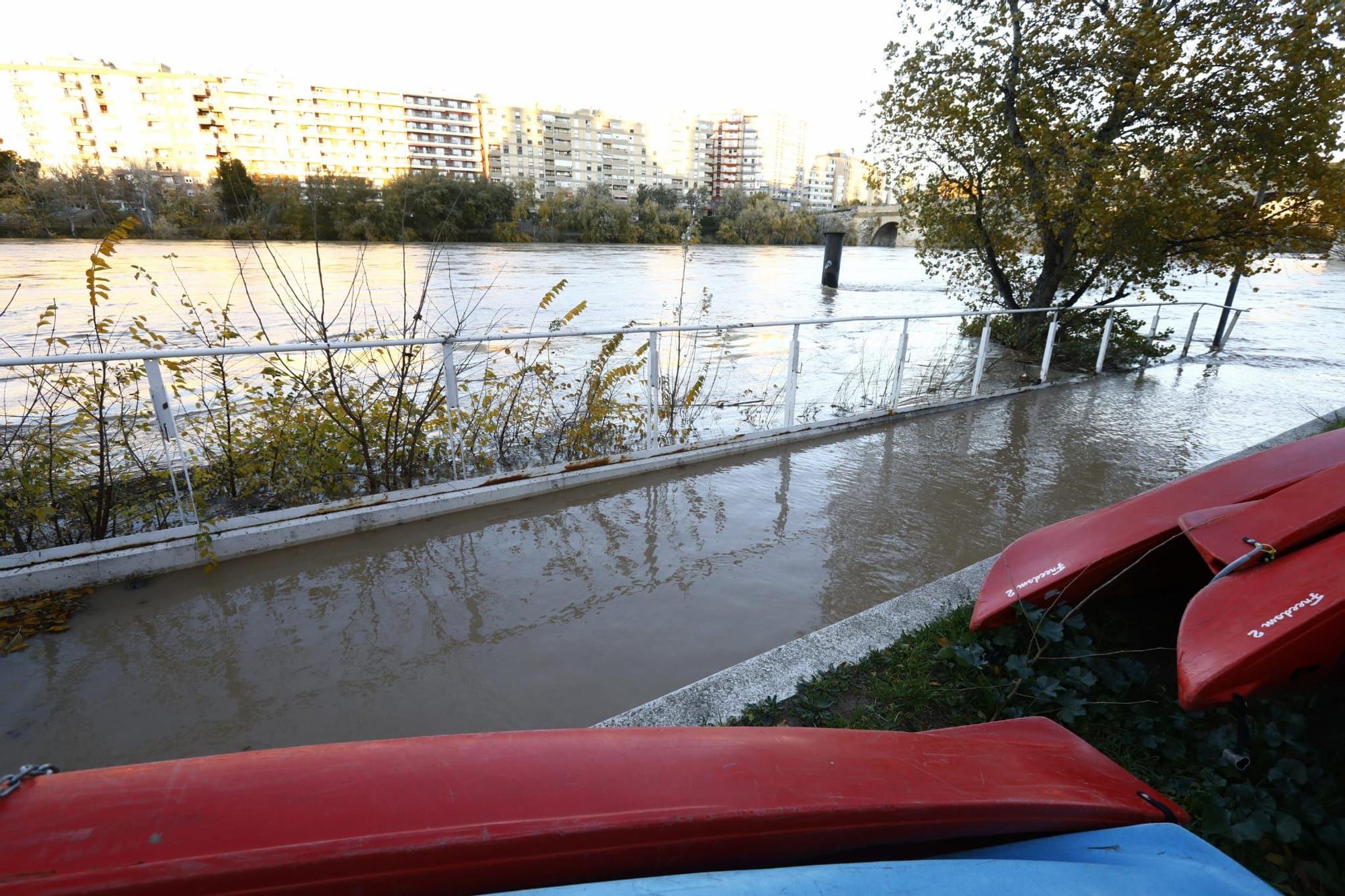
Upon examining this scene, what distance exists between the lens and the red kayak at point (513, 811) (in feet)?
3.57

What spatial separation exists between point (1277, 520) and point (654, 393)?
360 centimetres

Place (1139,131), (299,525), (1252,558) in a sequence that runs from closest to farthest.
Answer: (1252,558)
(299,525)
(1139,131)

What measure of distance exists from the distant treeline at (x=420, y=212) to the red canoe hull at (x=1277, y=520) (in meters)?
25.6

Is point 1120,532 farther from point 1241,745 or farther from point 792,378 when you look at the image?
point 792,378

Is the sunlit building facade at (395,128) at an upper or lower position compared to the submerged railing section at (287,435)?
upper

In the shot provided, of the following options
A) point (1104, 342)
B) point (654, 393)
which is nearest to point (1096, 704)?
point (654, 393)

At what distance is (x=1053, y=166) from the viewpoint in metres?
8.36

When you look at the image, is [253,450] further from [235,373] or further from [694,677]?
[235,373]

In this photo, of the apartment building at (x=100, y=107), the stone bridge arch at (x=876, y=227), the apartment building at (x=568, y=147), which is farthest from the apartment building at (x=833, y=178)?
the apartment building at (x=100, y=107)

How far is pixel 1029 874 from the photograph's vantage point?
123cm

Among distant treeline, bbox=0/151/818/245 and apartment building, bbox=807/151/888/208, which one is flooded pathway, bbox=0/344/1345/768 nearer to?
distant treeline, bbox=0/151/818/245

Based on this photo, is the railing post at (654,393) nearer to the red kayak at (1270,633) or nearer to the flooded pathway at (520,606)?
the flooded pathway at (520,606)

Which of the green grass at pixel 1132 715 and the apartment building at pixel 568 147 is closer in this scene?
the green grass at pixel 1132 715

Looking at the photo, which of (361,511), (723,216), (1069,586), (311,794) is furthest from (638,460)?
(723,216)
